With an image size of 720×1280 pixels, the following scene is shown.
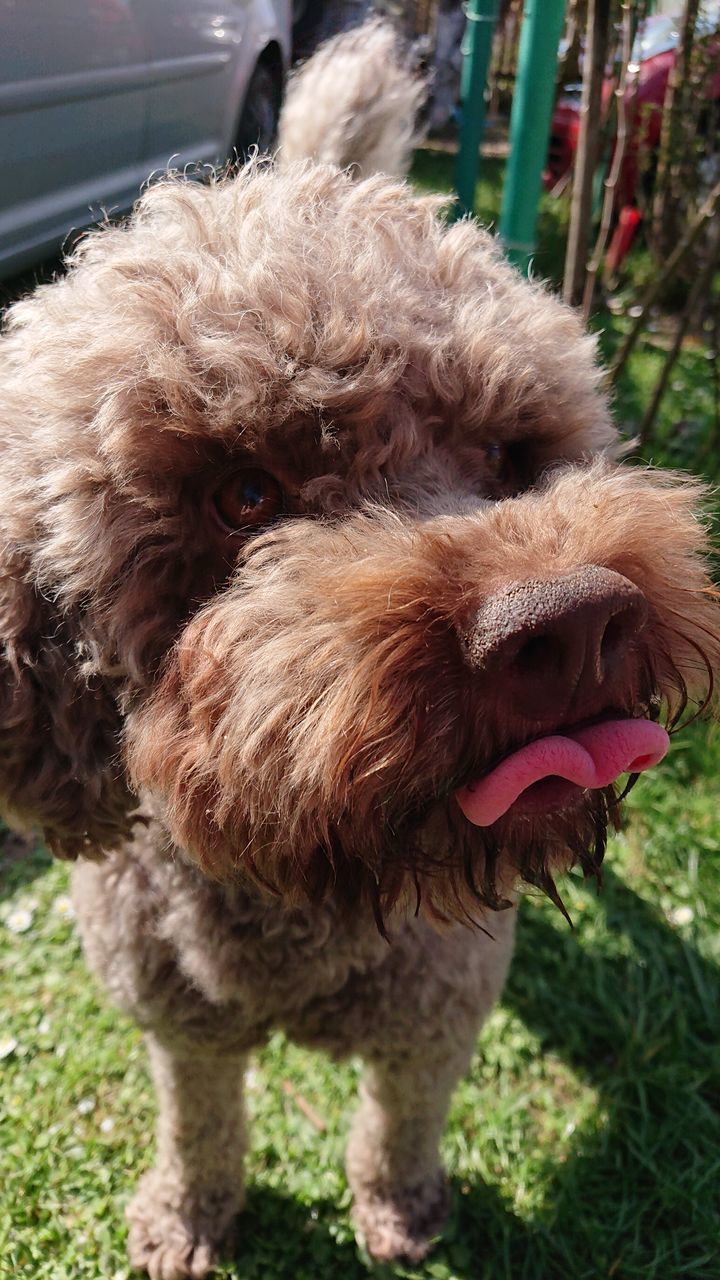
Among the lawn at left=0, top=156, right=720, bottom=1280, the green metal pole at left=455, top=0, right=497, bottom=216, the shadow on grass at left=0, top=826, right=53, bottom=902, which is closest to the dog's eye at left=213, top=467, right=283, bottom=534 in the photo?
the lawn at left=0, top=156, right=720, bottom=1280

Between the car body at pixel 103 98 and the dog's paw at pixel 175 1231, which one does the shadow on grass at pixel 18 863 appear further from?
the car body at pixel 103 98

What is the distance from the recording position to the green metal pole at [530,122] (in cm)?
262

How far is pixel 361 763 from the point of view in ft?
3.51

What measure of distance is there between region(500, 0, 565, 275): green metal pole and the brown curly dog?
1.25 meters

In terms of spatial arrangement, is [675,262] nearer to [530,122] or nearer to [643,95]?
[530,122]

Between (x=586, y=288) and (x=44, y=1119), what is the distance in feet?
11.5

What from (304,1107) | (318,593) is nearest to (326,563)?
(318,593)

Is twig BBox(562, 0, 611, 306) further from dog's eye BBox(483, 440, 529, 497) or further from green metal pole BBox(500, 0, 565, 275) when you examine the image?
dog's eye BBox(483, 440, 529, 497)

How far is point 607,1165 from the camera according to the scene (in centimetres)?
225

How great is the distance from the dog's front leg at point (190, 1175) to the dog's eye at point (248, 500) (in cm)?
119

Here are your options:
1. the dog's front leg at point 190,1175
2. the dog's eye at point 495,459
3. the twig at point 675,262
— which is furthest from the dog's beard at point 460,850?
the twig at point 675,262

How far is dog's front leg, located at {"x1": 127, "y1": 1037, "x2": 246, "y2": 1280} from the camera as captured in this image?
1.97m

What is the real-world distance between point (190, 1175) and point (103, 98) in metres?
3.74

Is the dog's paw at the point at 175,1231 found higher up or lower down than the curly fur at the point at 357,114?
lower down
